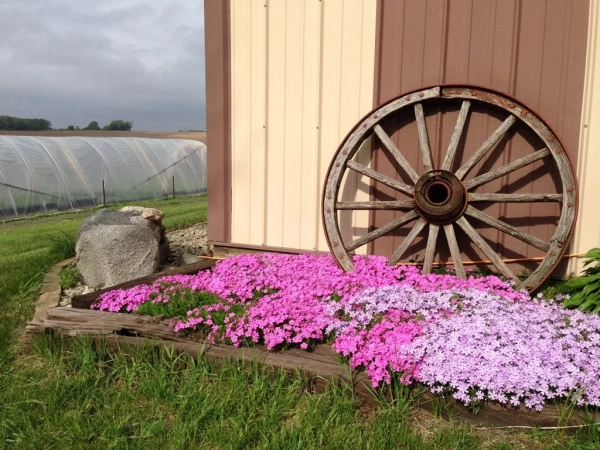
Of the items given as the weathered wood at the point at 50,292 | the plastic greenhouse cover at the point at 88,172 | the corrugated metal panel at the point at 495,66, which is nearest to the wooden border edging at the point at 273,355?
the weathered wood at the point at 50,292

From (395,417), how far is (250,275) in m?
2.09

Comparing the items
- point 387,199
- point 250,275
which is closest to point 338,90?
point 387,199

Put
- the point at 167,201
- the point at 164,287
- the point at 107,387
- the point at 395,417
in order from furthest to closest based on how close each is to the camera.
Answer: the point at 167,201 < the point at 164,287 < the point at 107,387 < the point at 395,417

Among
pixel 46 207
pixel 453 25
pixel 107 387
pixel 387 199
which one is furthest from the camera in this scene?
pixel 46 207

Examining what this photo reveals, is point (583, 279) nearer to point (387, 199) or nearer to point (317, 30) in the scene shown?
point (387, 199)

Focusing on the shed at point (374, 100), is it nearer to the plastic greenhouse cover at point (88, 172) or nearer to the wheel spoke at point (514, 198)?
the wheel spoke at point (514, 198)

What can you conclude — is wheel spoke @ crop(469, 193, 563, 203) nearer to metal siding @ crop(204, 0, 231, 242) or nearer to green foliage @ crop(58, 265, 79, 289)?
metal siding @ crop(204, 0, 231, 242)

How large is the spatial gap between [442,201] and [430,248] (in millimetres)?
419

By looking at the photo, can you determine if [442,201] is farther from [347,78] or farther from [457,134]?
[347,78]

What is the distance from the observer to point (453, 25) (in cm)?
451

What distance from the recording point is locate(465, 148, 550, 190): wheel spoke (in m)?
4.12

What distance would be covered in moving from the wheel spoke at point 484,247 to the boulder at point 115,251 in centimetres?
294

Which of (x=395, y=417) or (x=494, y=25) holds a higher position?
(x=494, y=25)

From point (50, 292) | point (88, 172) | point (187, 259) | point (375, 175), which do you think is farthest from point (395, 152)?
point (88, 172)
